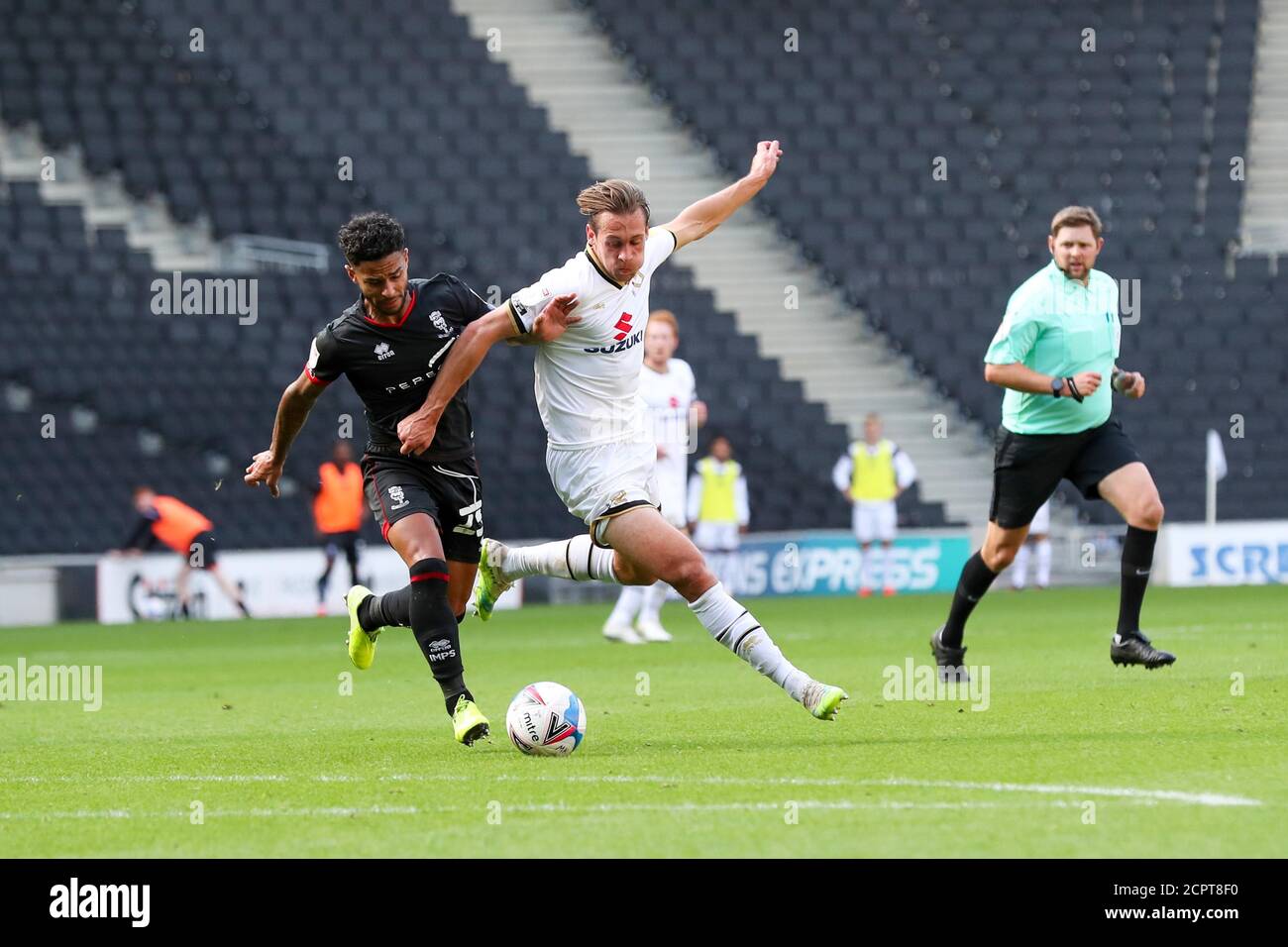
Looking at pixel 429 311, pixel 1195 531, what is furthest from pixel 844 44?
pixel 429 311

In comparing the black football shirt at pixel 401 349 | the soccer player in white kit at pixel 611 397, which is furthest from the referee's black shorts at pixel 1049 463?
the black football shirt at pixel 401 349

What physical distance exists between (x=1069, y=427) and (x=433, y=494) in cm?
309

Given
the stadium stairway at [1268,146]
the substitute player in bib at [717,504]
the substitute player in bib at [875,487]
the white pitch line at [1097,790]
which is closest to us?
the white pitch line at [1097,790]

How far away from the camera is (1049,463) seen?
28.8 ft

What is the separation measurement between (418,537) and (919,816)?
267cm

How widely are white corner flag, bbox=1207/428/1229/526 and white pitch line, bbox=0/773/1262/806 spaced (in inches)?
621

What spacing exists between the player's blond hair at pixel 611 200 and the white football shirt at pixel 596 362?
0.18 metres

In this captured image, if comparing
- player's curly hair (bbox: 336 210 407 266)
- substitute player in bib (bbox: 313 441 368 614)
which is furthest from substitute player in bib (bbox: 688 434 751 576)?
player's curly hair (bbox: 336 210 407 266)

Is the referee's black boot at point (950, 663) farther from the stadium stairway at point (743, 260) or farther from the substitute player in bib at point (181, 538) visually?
the stadium stairway at point (743, 260)

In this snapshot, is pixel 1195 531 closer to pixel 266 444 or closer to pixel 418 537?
pixel 266 444

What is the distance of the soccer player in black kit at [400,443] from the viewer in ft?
23.0

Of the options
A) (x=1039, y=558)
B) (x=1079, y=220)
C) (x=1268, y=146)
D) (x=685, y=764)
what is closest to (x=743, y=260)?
(x=1039, y=558)

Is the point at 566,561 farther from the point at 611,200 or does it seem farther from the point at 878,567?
the point at 878,567

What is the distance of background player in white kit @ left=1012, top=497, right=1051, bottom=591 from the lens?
19.9 meters
